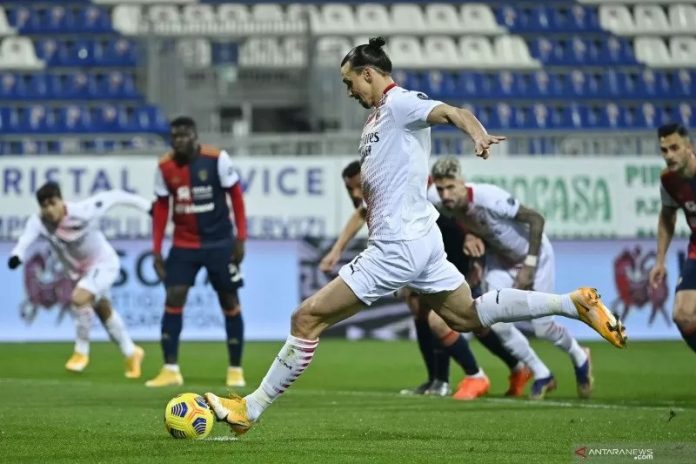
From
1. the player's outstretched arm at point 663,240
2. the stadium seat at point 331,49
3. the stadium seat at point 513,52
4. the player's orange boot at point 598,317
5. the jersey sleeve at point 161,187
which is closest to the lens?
the player's orange boot at point 598,317

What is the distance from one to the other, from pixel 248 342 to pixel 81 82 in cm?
933

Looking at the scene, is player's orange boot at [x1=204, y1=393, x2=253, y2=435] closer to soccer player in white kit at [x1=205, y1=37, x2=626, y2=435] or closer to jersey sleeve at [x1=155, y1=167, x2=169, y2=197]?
soccer player in white kit at [x1=205, y1=37, x2=626, y2=435]

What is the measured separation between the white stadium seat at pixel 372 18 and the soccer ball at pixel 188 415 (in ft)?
74.6

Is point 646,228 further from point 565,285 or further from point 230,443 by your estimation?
point 230,443

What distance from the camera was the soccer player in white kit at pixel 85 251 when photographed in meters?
14.4

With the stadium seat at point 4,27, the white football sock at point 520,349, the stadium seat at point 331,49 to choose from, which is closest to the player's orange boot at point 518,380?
the white football sock at point 520,349

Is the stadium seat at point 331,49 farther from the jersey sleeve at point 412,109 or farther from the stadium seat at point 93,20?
the jersey sleeve at point 412,109

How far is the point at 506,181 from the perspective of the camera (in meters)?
21.9

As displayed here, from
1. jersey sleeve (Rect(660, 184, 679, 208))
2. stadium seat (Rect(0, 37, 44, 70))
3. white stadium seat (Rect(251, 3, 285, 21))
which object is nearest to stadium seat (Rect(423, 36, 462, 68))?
white stadium seat (Rect(251, 3, 285, 21))

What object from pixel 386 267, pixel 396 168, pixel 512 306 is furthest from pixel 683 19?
pixel 386 267

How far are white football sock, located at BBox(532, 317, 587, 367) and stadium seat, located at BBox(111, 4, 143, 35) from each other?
19.2m

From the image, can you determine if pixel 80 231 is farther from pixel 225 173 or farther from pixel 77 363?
pixel 225 173

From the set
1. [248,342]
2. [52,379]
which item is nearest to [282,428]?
[52,379]

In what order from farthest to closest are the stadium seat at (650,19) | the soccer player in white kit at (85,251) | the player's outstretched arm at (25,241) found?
1. the stadium seat at (650,19)
2. the soccer player in white kit at (85,251)
3. the player's outstretched arm at (25,241)
